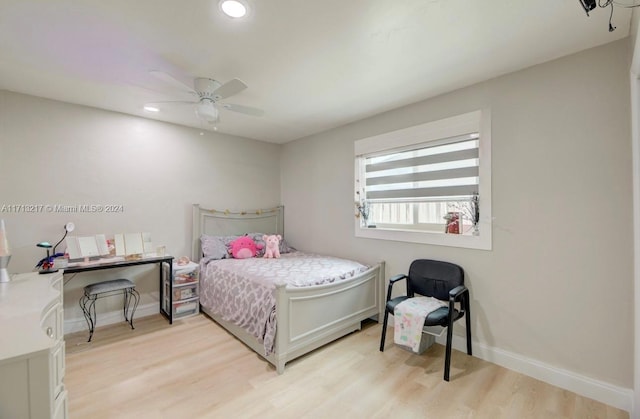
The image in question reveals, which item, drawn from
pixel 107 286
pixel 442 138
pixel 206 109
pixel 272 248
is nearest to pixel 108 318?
pixel 107 286

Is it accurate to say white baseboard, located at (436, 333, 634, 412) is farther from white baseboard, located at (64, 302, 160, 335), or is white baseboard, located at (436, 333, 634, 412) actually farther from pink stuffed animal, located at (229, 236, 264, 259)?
white baseboard, located at (64, 302, 160, 335)

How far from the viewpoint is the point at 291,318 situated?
2355 mm

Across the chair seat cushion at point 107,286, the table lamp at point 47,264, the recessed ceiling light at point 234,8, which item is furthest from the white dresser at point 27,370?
the recessed ceiling light at point 234,8

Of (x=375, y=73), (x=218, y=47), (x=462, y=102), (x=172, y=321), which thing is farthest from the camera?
(x=172, y=321)

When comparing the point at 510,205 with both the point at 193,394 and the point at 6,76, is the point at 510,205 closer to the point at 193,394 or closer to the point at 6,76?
the point at 193,394

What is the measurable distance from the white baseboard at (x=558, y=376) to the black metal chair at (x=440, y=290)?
144 millimetres

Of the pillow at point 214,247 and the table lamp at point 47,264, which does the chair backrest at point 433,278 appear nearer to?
the pillow at point 214,247

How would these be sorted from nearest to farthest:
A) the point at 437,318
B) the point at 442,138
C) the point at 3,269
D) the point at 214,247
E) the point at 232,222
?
the point at 3,269
the point at 437,318
the point at 442,138
the point at 214,247
the point at 232,222

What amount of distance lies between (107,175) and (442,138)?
12.5ft

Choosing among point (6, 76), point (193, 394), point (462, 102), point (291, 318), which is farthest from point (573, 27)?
point (6, 76)

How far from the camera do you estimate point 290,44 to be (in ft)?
6.36

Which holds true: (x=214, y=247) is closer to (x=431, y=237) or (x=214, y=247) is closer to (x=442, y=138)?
(x=431, y=237)

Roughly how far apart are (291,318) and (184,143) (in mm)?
2869

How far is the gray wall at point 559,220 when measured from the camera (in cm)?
191
